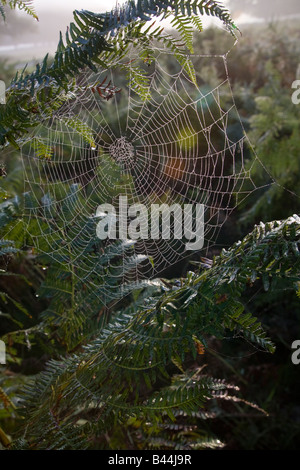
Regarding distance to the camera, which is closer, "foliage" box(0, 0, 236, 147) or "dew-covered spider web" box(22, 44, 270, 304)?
"foliage" box(0, 0, 236, 147)

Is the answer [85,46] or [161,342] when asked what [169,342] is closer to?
[161,342]

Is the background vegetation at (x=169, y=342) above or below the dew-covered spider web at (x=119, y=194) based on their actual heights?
below

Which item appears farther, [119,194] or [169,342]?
[119,194]

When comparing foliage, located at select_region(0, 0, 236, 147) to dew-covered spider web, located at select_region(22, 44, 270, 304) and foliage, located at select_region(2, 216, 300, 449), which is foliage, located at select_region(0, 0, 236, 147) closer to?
dew-covered spider web, located at select_region(22, 44, 270, 304)

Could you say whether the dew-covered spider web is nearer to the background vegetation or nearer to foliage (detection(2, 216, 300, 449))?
the background vegetation

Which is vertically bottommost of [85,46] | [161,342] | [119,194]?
[161,342]

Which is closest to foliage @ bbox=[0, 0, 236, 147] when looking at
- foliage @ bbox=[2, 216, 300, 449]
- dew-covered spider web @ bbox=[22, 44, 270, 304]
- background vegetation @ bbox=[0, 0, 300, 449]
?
dew-covered spider web @ bbox=[22, 44, 270, 304]

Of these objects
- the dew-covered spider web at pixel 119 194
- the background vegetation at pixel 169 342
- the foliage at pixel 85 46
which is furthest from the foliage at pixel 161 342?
the foliage at pixel 85 46

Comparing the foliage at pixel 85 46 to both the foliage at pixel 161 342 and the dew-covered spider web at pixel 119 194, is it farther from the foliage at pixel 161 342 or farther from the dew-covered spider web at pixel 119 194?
the foliage at pixel 161 342

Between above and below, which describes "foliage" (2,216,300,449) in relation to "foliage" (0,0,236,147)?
below

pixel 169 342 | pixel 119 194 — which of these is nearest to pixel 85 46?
pixel 169 342

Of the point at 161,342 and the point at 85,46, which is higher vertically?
the point at 85,46

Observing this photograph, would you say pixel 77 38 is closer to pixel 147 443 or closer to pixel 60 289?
pixel 60 289
